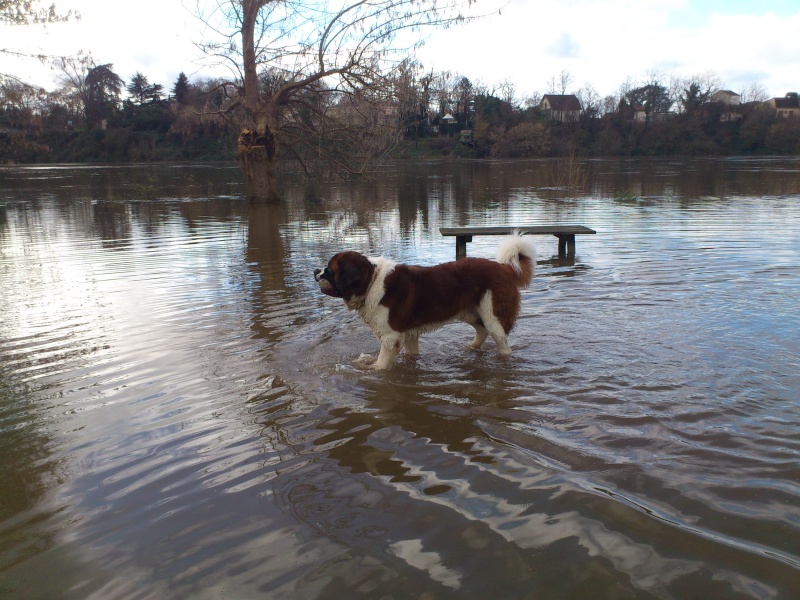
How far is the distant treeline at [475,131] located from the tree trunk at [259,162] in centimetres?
4128

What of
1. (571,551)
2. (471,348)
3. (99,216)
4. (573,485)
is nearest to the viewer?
(571,551)

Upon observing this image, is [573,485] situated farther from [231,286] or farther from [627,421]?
[231,286]

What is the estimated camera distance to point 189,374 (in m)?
5.79

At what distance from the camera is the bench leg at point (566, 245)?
11.7 metres

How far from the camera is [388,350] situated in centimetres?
584

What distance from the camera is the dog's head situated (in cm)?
557

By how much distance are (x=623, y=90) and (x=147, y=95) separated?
73442 millimetres

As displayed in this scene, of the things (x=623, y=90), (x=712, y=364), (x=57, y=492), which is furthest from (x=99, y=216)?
(x=623, y=90)

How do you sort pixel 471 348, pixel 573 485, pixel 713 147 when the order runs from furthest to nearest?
pixel 713 147
pixel 471 348
pixel 573 485

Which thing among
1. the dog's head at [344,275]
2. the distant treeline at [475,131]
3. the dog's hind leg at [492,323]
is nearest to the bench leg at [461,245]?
the dog's hind leg at [492,323]

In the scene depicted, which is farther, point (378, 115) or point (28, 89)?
point (378, 115)

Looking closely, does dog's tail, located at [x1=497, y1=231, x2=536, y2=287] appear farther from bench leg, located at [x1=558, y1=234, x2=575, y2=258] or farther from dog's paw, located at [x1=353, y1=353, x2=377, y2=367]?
bench leg, located at [x1=558, y1=234, x2=575, y2=258]

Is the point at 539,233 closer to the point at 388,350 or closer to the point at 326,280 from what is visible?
the point at 388,350

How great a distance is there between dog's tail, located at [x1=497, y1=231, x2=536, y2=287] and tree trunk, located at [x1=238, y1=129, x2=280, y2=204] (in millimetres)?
16614
